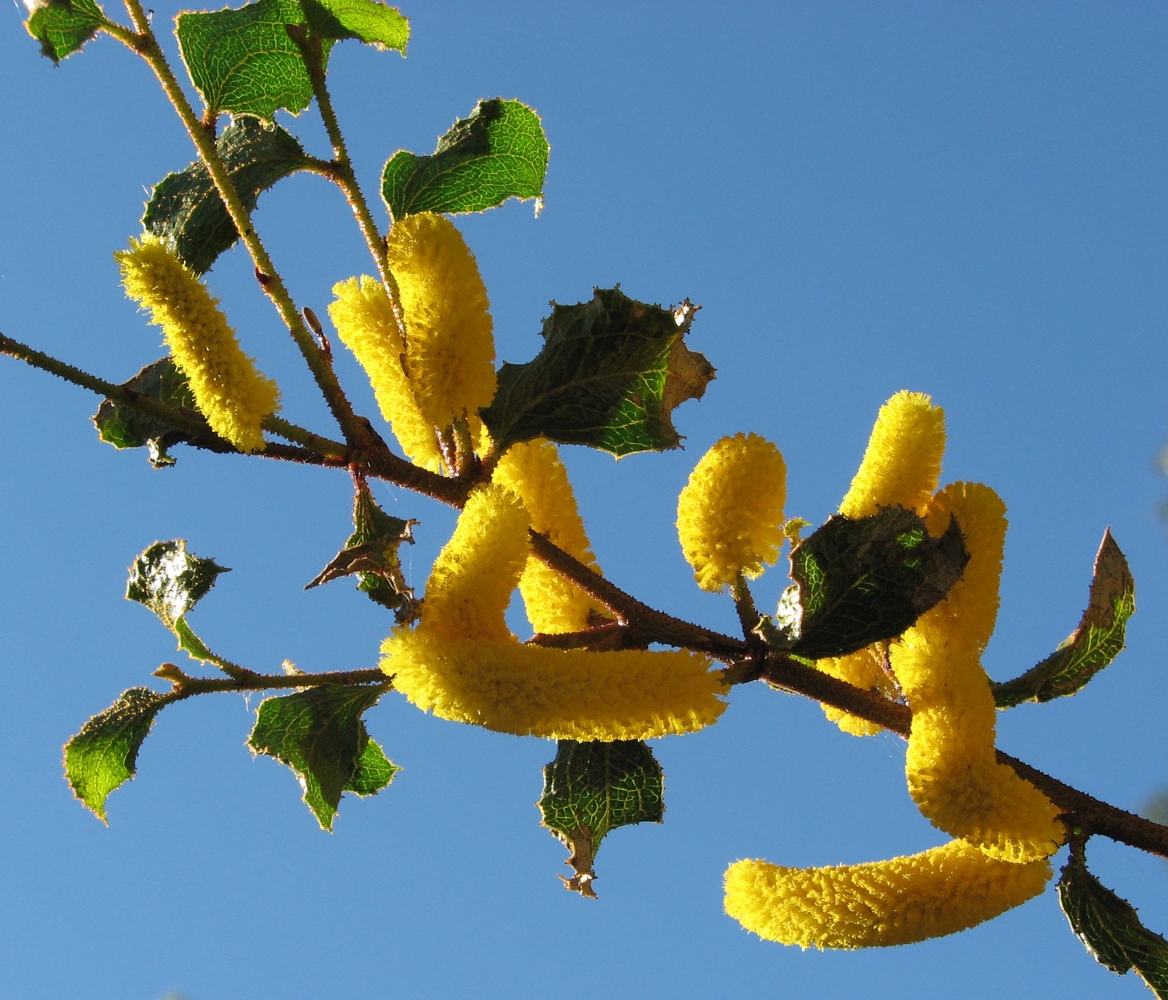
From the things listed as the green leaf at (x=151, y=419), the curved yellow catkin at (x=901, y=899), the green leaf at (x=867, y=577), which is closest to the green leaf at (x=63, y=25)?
the green leaf at (x=151, y=419)

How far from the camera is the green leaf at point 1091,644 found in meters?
1.80

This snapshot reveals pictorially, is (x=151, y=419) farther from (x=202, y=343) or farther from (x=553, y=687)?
(x=553, y=687)

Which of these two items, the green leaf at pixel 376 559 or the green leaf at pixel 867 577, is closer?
the green leaf at pixel 376 559

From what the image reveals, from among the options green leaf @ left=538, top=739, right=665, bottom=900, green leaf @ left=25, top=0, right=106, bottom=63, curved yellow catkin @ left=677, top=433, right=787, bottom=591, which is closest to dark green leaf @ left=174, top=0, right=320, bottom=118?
green leaf @ left=25, top=0, right=106, bottom=63

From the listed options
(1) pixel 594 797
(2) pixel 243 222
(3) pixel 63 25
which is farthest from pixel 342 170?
(1) pixel 594 797

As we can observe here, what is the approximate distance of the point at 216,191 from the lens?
175 cm

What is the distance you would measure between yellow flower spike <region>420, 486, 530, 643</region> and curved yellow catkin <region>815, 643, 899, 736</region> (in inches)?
26.8

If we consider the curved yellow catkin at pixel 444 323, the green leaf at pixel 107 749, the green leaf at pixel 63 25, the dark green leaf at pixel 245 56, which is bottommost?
the green leaf at pixel 107 749

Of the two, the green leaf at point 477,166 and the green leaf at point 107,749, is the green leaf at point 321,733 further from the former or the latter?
the green leaf at point 477,166

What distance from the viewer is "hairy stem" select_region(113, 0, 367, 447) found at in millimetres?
1524

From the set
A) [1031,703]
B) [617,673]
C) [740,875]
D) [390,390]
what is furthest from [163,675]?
[1031,703]

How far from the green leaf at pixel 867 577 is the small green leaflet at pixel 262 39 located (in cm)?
104

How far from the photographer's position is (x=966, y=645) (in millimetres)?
1609

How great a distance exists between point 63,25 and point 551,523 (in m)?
1.03
